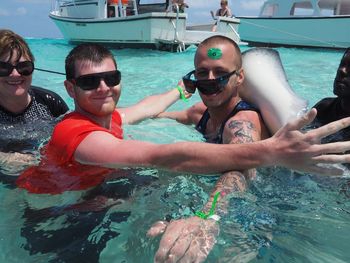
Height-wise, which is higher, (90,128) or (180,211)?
(90,128)

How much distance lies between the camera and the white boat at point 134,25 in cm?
1579

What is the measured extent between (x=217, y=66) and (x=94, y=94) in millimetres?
906

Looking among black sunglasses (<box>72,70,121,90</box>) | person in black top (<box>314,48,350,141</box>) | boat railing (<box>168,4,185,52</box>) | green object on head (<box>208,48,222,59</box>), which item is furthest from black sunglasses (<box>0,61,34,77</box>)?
boat railing (<box>168,4,185,52</box>)

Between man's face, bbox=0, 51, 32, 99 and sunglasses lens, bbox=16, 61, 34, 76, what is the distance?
0.08 ft

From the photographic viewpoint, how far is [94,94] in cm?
262

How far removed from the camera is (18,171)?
3.26 m

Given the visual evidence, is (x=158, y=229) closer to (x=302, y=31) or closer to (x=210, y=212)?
(x=210, y=212)

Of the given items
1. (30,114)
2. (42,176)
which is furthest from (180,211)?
(30,114)

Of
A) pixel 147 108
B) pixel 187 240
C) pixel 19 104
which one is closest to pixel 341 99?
pixel 147 108

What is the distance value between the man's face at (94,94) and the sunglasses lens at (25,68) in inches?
46.6

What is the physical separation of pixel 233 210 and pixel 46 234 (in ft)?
Answer: 3.62

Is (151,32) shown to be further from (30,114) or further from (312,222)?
(312,222)

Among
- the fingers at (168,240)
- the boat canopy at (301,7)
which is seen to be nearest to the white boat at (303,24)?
the boat canopy at (301,7)

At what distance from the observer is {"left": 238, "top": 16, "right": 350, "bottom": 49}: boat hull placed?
17.2 metres
